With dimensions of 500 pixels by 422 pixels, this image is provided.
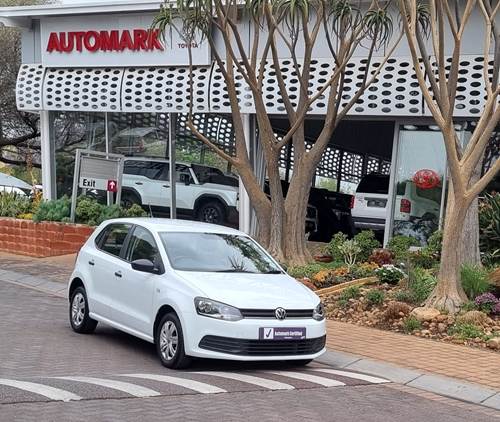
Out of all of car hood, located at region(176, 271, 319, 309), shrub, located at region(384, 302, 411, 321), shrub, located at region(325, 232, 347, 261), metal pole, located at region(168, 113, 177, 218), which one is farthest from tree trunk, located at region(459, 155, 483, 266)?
metal pole, located at region(168, 113, 177, 218)

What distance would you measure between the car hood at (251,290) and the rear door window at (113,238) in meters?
1.57

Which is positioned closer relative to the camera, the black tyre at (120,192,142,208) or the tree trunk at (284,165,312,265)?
the tree trunk at (284,165,312,265)

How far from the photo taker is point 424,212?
59.9ft

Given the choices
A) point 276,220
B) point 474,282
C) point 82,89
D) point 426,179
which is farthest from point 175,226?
point 82,89

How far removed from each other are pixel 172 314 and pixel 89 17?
14340 mm

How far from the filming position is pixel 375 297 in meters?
12.0

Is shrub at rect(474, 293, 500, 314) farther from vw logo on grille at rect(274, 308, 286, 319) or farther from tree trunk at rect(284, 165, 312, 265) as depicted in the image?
tree trunk at rect(284, 165, 312, 265)

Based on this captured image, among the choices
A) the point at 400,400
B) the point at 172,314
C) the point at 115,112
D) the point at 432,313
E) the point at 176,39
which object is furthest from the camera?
the point at 115,112

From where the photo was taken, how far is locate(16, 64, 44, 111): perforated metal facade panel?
74.0ft

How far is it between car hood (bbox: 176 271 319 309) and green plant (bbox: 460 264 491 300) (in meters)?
3.35

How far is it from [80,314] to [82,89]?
39.1 feet

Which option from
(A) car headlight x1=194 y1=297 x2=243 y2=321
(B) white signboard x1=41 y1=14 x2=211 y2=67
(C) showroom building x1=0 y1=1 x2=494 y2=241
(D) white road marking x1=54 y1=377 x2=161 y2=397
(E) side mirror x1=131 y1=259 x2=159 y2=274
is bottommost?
(D) white road marking x1=54 y1=377 x2=161 y2=397

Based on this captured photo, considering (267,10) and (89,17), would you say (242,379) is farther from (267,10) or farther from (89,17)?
(89,17)

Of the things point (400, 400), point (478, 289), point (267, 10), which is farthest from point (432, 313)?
point (267, 10)
